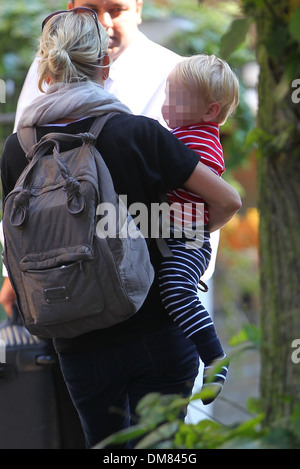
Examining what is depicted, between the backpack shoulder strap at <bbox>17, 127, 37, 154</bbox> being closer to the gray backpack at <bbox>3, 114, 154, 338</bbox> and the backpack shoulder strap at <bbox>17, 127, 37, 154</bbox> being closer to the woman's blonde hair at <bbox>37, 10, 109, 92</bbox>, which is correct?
the gray backpack at <bbox>3, 114, 154, 338</bbox>

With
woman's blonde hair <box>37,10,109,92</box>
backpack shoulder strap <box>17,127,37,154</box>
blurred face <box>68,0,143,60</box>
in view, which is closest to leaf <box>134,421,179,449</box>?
backpack shoulder strap <box>17,127,37,154</box>

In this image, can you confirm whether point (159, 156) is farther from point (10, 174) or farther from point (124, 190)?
point (10, 174)

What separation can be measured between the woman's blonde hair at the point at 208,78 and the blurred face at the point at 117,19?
2.13 feet

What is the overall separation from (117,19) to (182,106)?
75cm

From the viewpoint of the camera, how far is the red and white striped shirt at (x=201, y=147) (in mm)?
2047

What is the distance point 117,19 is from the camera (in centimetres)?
271

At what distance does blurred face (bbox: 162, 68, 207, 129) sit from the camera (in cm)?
211

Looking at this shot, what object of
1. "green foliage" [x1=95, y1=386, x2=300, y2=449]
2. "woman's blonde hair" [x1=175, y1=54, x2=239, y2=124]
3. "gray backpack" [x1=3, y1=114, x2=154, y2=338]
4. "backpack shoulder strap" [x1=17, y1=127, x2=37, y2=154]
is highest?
"woman's blonde hair" [x1=175, y1=54, x2=239, y2=124]

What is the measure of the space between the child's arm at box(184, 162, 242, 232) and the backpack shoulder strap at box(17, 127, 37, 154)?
17.0 inches

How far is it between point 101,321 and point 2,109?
16.3 feet
